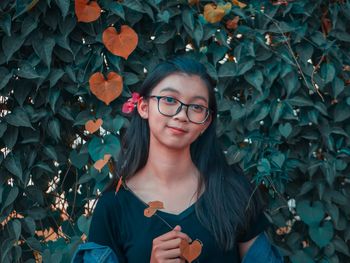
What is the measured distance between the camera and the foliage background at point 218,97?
2.64 metres

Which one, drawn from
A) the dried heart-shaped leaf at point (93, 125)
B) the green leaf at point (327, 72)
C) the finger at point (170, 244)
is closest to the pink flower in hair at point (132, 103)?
the dried heart-shaped leaf at point (93, 125)

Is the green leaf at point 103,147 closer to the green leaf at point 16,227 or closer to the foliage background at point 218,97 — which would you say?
the foliage background at point 218,97

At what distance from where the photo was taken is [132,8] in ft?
8.62

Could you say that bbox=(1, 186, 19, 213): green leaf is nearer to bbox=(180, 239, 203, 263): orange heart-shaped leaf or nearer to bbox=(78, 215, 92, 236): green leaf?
bbox=(78, 215, 92, 236): green leaf

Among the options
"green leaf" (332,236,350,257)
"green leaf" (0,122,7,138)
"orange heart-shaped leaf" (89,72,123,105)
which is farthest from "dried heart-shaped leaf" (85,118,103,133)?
"green leaf" (332,236,350,257)

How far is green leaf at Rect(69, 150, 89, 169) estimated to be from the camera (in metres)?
2.69

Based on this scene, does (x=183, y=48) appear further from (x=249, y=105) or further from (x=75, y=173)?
(x=75, y=173)

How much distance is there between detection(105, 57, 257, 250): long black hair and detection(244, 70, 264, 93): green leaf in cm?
37

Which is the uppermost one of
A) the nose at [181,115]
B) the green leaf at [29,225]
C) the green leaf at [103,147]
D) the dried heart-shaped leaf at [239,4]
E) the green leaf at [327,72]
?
the nose at [181,115]

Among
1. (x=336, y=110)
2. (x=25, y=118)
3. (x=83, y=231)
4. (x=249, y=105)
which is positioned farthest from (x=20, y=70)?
(x=336, y=110)

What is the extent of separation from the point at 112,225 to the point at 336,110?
997 mm

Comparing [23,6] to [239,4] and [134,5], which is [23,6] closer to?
A: [134,5]

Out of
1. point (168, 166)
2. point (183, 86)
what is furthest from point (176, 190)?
point (183, 86)

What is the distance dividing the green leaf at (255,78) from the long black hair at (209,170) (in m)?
0.37
